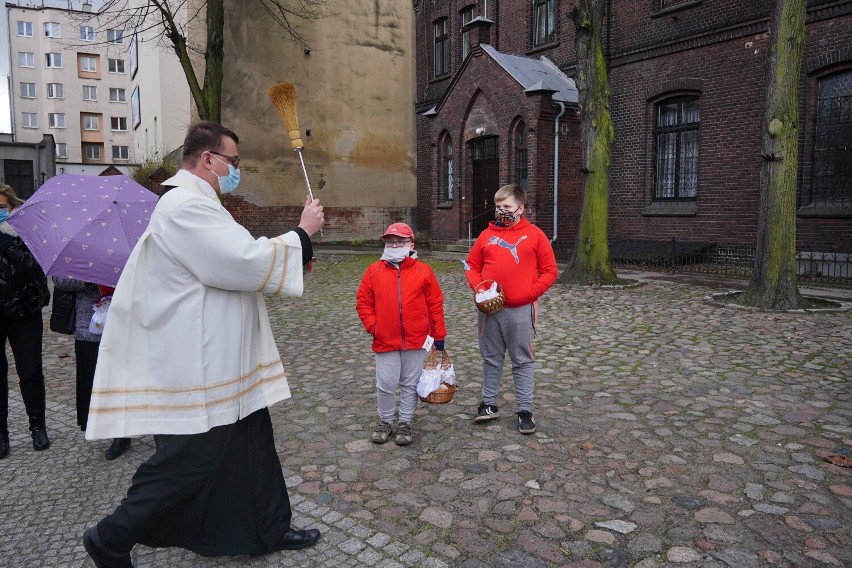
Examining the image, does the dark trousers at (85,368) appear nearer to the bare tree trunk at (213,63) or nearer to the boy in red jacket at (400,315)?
the boy in red jacket at (400,315)

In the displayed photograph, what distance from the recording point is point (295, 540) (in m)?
3.44

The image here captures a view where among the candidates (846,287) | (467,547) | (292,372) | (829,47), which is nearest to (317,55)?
(829,47)

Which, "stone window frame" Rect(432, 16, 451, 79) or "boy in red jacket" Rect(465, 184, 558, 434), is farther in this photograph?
"stone window frame" Rect(432, 16, 451, 79)

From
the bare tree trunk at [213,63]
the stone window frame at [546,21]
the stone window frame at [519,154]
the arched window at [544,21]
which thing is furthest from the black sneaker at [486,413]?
the arched window at [544,21]

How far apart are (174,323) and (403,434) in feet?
8.08

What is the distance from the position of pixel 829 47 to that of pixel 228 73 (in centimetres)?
1947

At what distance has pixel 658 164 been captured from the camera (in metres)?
18.2

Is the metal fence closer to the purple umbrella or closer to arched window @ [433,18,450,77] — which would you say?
arched window @ [433,18,450,77]

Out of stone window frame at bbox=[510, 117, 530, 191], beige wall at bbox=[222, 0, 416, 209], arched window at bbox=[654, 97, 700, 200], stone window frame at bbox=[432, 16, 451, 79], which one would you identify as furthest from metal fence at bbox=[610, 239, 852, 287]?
beige wall at bbox=[222, 0, 416, 209]

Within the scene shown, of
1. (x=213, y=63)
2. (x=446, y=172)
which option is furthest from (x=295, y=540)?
(x=446, y=172)

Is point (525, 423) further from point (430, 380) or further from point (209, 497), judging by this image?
point (209, 497)

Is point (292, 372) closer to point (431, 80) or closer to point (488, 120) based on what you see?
point (488, 120)

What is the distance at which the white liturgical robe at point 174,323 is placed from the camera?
2.89 metres

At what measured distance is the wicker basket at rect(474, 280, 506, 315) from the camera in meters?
4.95
